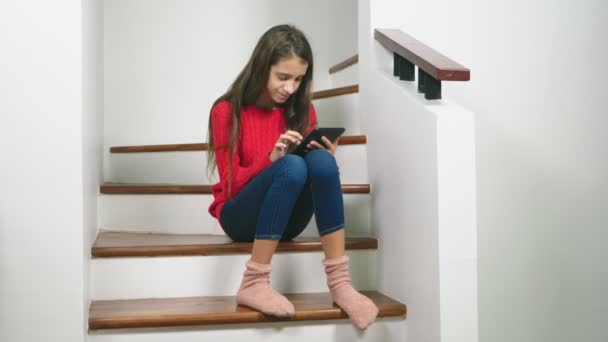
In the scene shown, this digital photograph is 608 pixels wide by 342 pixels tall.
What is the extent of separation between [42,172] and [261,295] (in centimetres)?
63

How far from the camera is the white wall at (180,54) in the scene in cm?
307

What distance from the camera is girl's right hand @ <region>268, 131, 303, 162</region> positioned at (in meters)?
1.79

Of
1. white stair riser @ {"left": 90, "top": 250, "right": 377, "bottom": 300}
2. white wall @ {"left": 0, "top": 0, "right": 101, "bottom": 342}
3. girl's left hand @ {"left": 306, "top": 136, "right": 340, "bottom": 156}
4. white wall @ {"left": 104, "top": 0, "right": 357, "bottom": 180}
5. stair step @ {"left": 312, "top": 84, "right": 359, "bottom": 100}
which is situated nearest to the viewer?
white wall @ {"left": 0, "top": 0, "right": 101, "bottom": 342}

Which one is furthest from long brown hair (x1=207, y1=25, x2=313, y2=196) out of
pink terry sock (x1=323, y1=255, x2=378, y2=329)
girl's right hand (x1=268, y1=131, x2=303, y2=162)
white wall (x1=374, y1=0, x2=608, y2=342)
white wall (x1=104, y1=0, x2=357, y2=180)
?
white wall (x1=104, y1=0, x2=357, y2=180)

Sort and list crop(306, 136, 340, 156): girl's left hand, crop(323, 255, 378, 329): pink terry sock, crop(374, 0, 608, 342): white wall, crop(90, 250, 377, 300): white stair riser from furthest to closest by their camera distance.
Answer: crop(374, 0, 608, 342): white wall
crop(90, 250, 377, 300): white stair riser
crop(306, 136, 340, 156): girl's left hand
crop(323, 255, 378, 329): pink terry sock

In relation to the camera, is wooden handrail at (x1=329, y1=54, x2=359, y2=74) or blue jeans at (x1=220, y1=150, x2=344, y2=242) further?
wooden handrail at (x1=329, y1=54, x2=359, y2=74)

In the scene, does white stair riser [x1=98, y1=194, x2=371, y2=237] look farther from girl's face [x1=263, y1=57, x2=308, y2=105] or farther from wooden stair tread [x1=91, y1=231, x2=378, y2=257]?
girl's face [x1=263, y1=57, x2=308, y2=105]

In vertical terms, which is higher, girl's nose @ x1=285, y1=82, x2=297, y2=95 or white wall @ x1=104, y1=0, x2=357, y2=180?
white wall @ x1=104, y1=0, x2=357, y2=180

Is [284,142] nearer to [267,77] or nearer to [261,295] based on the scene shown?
[267,77]

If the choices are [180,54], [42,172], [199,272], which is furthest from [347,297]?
[180,54]

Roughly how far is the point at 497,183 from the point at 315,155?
88 centimetres

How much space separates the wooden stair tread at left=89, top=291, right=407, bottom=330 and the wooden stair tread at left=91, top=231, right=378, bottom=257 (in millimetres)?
138

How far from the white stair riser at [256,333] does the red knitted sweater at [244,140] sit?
1.36ft


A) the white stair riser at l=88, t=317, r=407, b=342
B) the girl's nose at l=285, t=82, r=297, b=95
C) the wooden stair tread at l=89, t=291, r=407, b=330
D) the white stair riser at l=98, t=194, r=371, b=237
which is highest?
the girl's nose at l=285, t=82, r=297, b=95
